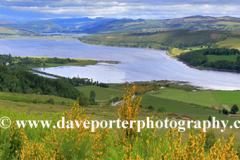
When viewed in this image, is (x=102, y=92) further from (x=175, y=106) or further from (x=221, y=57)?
(x=221, y=57)

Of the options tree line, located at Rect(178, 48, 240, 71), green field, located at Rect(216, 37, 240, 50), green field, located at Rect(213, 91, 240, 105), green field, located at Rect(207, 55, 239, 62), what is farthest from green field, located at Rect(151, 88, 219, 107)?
green field, located at Rect(216, 37, 240, 50)

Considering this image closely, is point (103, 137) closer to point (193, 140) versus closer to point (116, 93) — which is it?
point (193, 140)

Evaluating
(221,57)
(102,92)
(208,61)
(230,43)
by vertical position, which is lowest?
(102,92)

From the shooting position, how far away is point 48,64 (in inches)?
4309

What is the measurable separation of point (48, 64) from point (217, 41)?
12440 cm

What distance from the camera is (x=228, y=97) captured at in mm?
62000

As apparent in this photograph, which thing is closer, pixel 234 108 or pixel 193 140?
pixel 193 140

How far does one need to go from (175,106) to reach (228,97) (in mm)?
19498

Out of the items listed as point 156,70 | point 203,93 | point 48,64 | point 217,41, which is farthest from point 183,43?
point 203,93

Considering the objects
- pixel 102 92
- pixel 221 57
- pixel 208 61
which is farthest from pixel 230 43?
pixel 102 92

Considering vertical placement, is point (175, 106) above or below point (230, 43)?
below

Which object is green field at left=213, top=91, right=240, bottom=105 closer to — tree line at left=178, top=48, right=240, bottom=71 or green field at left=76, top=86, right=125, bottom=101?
green field at left=76, top=86, right=125, bottom=101

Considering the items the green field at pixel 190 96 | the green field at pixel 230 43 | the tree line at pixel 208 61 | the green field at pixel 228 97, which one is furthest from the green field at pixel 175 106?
the green field at pixel 230 43

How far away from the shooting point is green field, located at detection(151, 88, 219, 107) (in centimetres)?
5741
